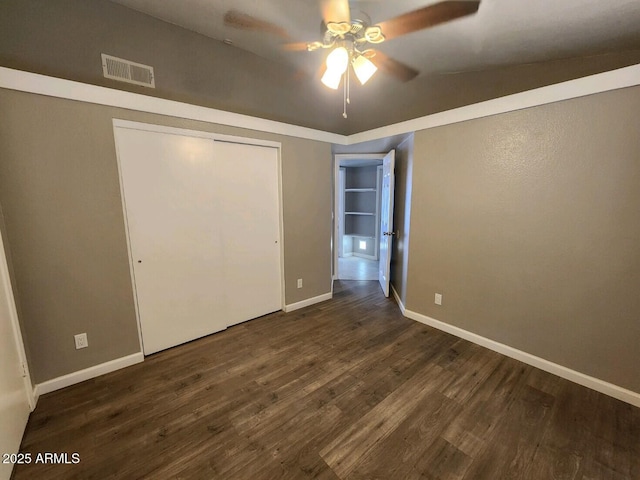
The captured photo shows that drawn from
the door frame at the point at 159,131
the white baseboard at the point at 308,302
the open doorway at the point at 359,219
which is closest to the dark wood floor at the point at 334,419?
the door frame at the point at 159,131

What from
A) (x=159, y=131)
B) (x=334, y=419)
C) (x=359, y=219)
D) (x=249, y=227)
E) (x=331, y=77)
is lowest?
(x=334, y=419)

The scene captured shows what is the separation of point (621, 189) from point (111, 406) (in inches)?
150

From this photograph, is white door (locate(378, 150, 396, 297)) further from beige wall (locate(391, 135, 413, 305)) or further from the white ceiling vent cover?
the white ceiling vent cover

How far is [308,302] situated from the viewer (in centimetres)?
345

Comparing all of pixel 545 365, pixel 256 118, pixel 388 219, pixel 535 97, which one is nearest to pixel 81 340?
pixel 256 118

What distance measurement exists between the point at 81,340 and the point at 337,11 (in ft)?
9.23

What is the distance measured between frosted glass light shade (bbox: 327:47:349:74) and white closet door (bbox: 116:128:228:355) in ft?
4.91

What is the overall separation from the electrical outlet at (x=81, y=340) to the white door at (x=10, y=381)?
294 mm

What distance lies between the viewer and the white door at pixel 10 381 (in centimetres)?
131

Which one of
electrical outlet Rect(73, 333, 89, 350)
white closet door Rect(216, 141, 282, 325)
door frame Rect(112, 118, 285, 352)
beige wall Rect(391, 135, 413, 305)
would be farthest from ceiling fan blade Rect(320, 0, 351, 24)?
electrical outlet Rect(73, 333, 89, 350)

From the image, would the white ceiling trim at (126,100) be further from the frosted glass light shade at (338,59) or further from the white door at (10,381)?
the frosted glass light shade at (338,59)

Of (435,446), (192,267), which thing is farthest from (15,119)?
(435,446)

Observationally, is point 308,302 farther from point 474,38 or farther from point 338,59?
point 474,38

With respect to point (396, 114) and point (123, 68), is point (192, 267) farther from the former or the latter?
point (396, 114)
